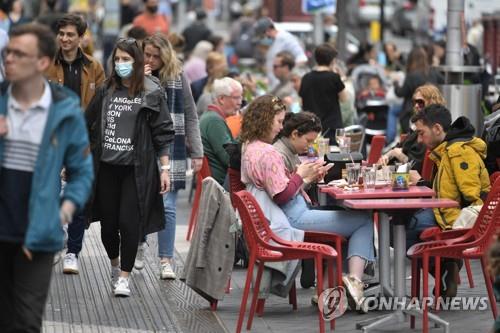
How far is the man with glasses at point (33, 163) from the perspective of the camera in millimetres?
6508

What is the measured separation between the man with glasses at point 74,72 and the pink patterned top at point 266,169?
6.42 feet

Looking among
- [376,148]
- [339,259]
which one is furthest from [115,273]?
[376,148]

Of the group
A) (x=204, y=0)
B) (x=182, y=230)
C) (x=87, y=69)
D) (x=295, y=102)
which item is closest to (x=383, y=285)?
(x=87, y=69)

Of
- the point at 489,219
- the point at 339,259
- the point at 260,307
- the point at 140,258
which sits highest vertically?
the point at 489,219

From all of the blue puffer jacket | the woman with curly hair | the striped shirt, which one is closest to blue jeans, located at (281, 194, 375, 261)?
the woman with curly hair

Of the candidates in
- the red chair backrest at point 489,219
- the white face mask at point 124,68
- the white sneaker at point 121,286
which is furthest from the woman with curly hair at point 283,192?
the white sneaker at point 121,286

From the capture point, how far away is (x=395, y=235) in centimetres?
922

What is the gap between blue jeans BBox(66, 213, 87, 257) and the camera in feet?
36.0

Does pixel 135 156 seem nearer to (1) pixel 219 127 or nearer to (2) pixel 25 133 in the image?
(1) pixel 219 127

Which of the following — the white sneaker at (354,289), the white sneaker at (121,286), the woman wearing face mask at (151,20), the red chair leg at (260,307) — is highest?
the woman wearing face mask at (151,20)

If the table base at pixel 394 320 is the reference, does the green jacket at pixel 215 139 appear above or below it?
above

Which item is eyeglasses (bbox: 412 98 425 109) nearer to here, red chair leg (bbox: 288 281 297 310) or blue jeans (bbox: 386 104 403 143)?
red chair leg (bbox: 288 281 297 310)

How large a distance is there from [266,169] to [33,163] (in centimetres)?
294

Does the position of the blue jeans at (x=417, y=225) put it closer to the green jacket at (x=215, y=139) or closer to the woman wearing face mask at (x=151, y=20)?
the green jacket at (x=215, y=139)
